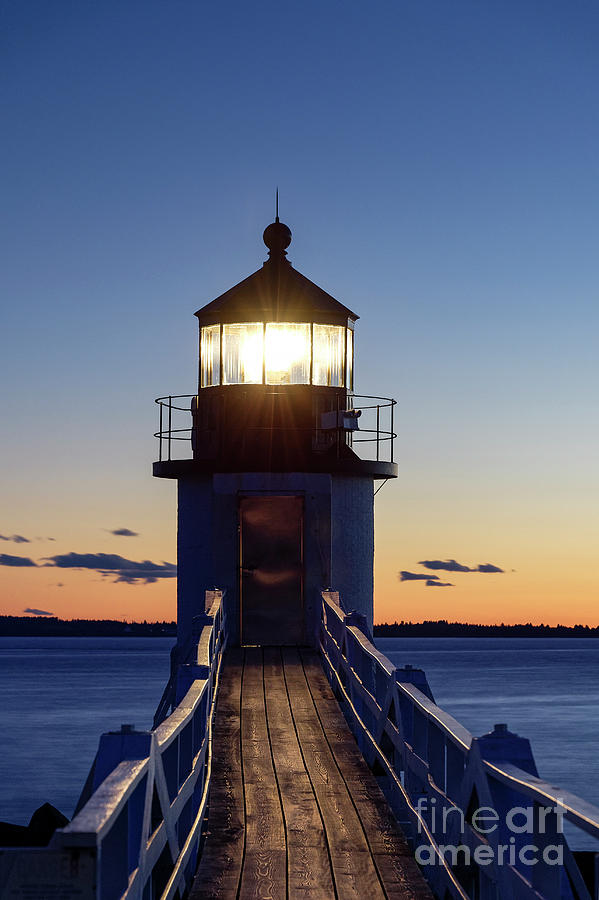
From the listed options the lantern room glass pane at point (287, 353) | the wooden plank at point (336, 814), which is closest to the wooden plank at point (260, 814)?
the wooden plank at point (336, 814)

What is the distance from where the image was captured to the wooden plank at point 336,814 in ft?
22.7

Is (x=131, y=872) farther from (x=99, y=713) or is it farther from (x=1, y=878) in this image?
(x=99, y=713)

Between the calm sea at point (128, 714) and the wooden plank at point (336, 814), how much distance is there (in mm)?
28342

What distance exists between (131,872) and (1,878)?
1290 millimetres

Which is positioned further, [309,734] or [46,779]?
[46,779]

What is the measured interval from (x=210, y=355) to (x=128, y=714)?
58931 mm

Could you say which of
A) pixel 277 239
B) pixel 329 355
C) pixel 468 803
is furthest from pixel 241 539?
pixel 468 803

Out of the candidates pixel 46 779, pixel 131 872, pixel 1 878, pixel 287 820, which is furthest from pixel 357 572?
pixel 46 779


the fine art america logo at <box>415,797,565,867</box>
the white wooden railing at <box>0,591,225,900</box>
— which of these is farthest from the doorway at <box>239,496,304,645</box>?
the fine art america logo at <box>415,797,565,867</box>

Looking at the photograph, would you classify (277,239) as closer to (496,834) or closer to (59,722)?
(496,834)

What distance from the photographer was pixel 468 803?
568cm

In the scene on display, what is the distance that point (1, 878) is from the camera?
3400 mm

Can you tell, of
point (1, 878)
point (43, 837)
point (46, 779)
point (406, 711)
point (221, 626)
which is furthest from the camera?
point (46, 779)

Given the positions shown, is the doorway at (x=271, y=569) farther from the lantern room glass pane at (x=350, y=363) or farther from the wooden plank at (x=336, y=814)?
the wooden plank at (x=336, y=814)
